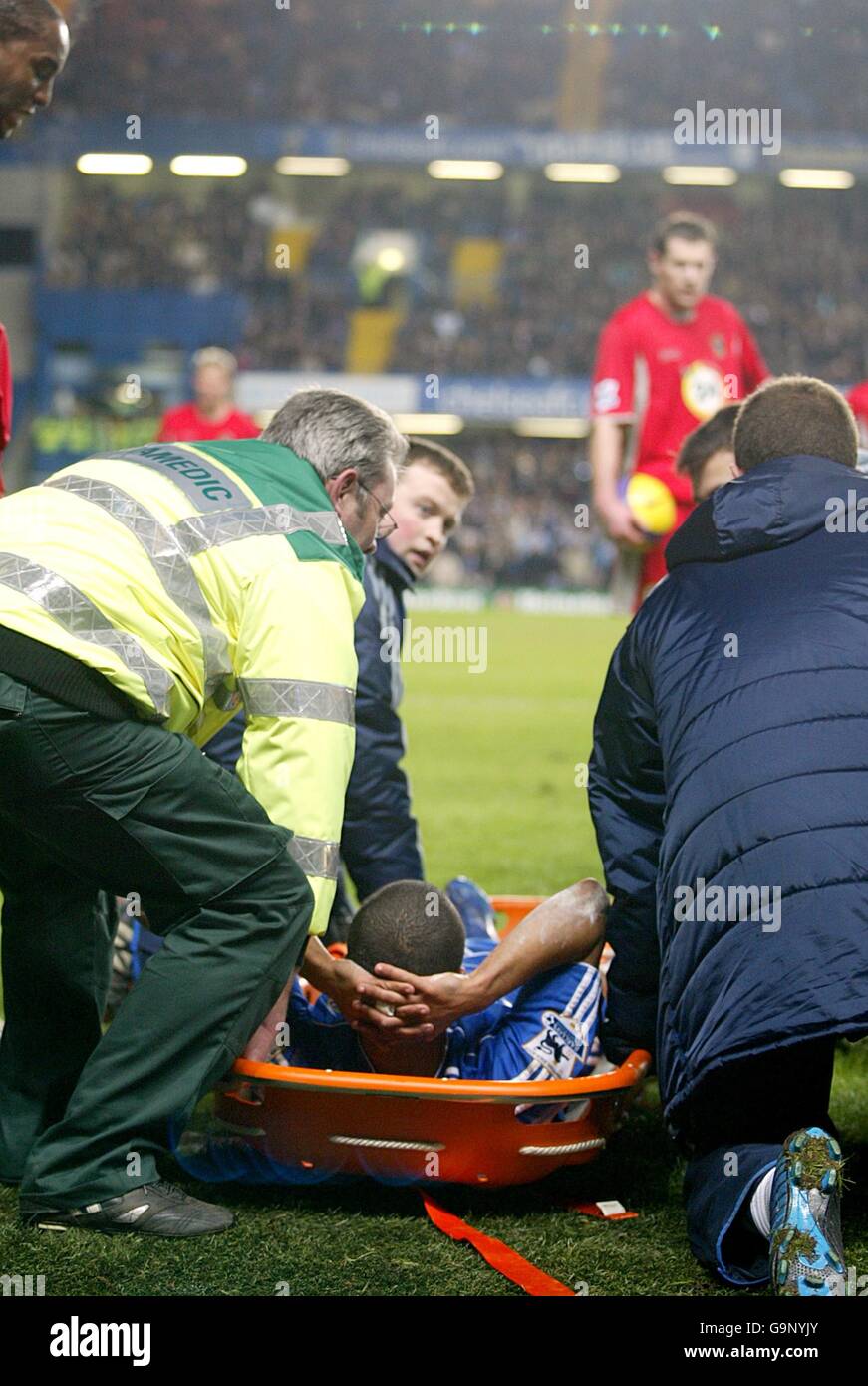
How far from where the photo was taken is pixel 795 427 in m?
→ 3.26

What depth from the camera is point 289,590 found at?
296 centimetres

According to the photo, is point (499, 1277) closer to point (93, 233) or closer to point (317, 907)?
point (317, 907)

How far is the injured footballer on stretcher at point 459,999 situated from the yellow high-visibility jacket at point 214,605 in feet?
0.70

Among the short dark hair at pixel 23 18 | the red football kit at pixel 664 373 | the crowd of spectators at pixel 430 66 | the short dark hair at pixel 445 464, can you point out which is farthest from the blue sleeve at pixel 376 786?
the crowd of spectators at pixel 430 66

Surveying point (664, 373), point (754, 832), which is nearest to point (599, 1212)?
point (754, 832)

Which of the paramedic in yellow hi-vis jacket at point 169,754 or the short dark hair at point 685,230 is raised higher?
the short dark hair at point 685,230

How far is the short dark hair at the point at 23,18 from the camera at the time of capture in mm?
3564

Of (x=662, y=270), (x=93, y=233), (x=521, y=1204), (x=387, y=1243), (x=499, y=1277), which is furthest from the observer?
(x=93, y=233)

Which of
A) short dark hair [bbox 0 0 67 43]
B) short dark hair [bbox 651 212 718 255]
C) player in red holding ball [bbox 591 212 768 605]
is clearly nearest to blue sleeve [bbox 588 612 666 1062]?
short dark hair [bbox 0 0 67 43]

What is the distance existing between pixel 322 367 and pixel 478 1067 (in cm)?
2875


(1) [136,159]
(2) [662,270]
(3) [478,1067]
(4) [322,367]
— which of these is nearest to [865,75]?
(4) [322,367]

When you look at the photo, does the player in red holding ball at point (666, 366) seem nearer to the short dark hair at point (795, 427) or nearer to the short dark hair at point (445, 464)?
the short dark hair at point (445, 464)

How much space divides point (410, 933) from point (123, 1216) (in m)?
0.78

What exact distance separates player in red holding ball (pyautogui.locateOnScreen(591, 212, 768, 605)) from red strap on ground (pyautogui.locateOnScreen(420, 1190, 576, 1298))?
12.6 feet
